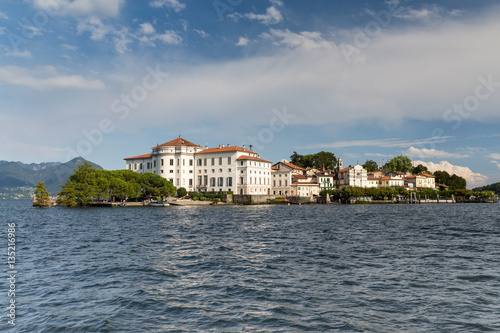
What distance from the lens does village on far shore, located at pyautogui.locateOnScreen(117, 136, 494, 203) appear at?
3885 inches

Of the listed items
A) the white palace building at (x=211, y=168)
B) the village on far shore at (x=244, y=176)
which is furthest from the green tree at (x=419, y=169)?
the white palace building at (x=211, y=168)

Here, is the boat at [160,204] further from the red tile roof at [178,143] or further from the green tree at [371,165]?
the green tree at [371,165]

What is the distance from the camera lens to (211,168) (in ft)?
334

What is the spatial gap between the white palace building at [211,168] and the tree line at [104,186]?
40.1ft

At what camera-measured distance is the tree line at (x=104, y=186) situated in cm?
7581

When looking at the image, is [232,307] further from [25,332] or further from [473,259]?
[473,259]

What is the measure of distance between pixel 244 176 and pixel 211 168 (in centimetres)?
1031

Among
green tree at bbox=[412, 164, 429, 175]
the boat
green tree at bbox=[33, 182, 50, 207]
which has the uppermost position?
green tree at bbox=[412, 164, 429, 175]

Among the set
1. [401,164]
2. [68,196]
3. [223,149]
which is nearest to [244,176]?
[223,149]

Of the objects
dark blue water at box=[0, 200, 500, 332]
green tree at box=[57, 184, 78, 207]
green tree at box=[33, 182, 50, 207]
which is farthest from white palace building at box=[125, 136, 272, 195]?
dark blue water at box=[0, 200, 500, 332]

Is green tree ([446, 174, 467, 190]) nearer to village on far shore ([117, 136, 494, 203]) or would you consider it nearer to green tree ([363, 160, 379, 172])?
village on far shore ([117, 136, 494, 203])

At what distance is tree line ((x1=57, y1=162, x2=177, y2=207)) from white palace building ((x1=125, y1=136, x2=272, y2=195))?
1222 cm

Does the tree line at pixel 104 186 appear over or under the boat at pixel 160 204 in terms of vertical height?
over

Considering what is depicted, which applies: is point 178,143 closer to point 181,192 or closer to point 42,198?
point 181,192
